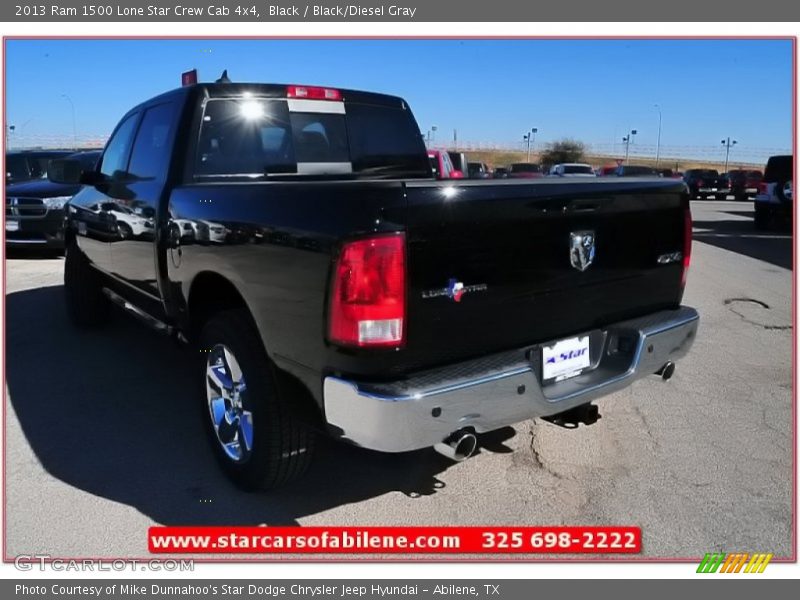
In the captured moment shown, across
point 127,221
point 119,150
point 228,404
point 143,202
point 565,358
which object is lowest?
point 228,404

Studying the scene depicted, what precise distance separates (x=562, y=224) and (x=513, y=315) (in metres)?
0.47

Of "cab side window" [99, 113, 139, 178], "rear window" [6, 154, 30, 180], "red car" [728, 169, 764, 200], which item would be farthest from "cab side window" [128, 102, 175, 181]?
"red car" [728, 169, 764, 200]

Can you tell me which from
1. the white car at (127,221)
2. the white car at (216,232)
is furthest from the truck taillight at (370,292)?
the white car at (127,221)

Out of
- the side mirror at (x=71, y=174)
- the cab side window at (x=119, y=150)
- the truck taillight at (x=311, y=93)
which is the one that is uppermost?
the truck taillight at (x=311, y=93)

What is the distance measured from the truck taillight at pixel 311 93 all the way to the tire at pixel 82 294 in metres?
2.91

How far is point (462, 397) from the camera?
8.36 feet

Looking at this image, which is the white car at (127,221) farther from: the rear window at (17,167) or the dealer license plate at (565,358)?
the rear window at (17,167)

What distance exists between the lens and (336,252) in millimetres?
2457

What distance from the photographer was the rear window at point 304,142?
3.91 meters

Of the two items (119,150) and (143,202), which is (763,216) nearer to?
(119,150)

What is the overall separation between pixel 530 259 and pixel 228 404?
165cm

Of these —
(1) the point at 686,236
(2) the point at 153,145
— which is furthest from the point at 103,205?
(1) the point at 686,236

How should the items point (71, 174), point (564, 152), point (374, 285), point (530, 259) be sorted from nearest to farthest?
1. point (374, 285)
2. point (530, 259)
3. point (71, 174)
4. point (564, 152)

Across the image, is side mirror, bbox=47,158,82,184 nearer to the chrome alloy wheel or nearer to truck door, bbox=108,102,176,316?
truck door, bbox=108,102,176,316
